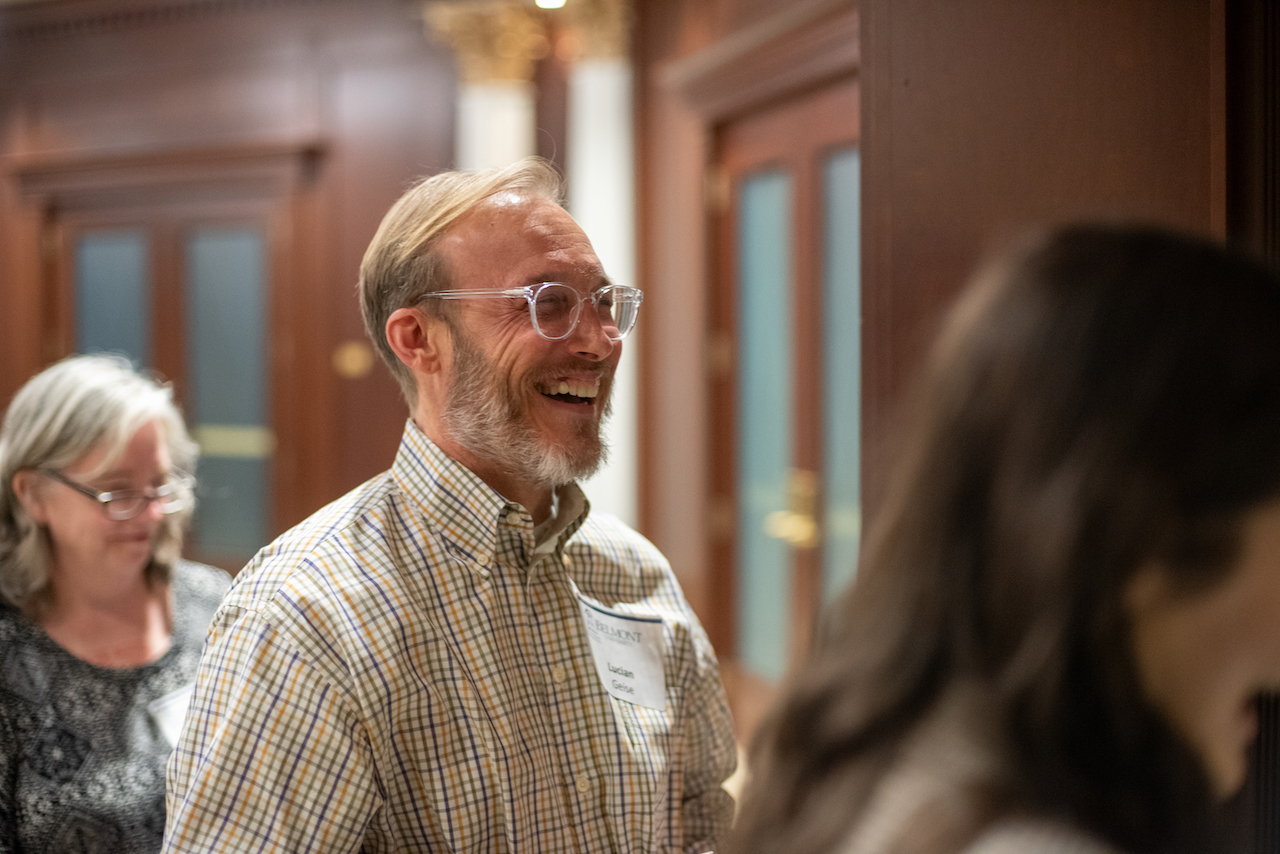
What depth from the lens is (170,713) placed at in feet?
6.42

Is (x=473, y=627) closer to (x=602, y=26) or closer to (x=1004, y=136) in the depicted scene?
(x=1004, y=136)

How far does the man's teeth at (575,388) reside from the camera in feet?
4.96

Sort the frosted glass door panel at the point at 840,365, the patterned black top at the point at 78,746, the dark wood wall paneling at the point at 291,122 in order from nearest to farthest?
the patterned black top at the point at 78,746 → the frosted glass door panel at the point at 840,365 → the dark wood wall paneling at the point at 291,122

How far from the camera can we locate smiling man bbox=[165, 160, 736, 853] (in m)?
1.24

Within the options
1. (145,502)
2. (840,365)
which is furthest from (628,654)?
(840,365)

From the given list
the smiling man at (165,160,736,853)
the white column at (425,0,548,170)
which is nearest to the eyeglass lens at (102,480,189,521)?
the smiling man at (165,160,736,853)

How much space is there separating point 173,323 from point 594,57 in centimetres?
262

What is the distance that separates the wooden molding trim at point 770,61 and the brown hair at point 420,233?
1.93m

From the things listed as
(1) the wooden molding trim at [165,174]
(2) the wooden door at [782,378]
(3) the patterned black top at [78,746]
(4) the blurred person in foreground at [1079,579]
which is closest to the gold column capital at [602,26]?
(2) the wooden door at [782,378]

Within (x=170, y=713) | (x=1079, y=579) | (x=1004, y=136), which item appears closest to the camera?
(x=1079, y=579)

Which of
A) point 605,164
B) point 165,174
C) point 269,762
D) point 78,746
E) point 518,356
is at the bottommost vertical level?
point 78,746

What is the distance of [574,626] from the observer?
1.49m

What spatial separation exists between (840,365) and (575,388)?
2388 millimetres

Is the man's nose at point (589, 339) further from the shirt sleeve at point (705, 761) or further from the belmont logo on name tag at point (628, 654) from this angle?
the shirt sleeve at point (705, 761)
